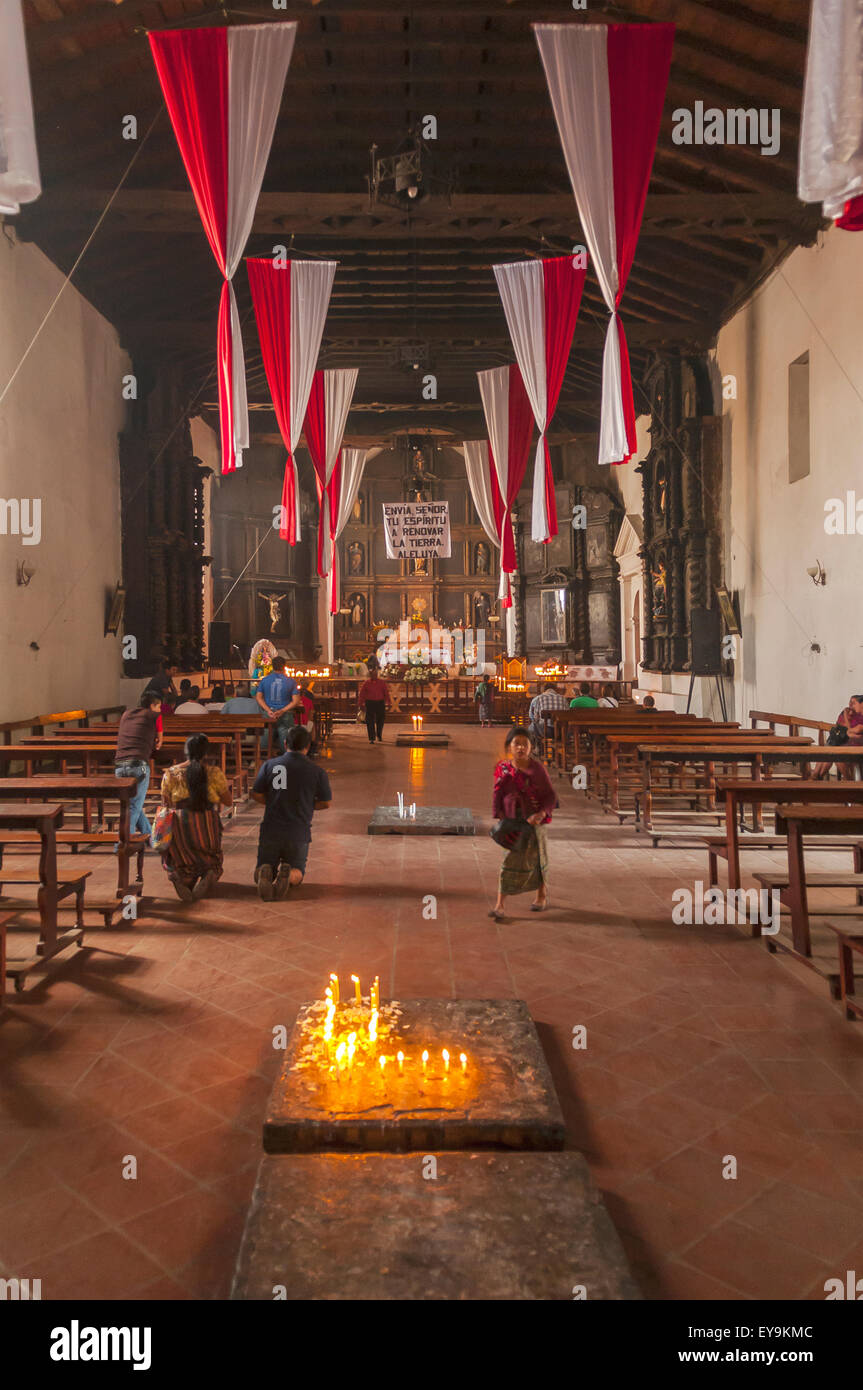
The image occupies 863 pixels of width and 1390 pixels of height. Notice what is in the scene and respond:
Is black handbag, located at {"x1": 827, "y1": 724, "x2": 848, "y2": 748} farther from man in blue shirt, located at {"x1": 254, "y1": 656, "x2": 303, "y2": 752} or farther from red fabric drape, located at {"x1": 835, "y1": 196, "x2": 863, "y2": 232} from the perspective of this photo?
man in blue shirt, located at {"x1": 254, "y1": 656, "x2": 303, "y2": 752}

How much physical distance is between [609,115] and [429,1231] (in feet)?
28.9

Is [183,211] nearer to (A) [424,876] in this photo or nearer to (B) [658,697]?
(A) [424,876]

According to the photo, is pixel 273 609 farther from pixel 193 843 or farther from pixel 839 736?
pixel 193 843

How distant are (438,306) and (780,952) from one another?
14709 millimetres

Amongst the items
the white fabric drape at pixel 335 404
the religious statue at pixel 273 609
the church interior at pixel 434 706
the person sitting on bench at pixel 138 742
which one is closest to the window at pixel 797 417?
the church interior at pixel 434 706

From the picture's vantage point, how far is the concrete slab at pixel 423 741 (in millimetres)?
15367

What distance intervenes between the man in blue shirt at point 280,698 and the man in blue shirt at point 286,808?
426 centimetres

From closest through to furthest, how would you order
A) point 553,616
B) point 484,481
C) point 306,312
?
point 306,312 < point 484,481 < point 553,616

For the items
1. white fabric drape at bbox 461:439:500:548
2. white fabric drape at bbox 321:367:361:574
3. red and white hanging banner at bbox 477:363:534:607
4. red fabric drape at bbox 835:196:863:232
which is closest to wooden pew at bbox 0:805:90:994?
red fabric drape at bbox 835:196:863:232

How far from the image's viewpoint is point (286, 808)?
5.78 m

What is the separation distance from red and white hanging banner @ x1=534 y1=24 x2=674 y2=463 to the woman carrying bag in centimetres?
598

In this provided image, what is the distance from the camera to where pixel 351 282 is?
14867mm

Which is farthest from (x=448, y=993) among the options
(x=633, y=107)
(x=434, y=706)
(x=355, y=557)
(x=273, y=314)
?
(x=355, y=557)
